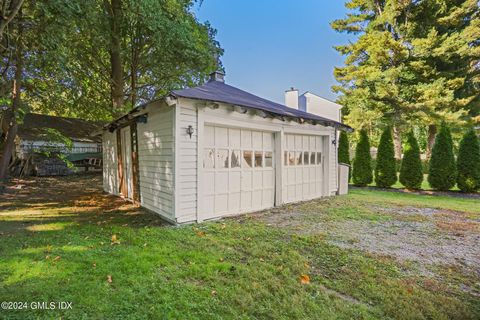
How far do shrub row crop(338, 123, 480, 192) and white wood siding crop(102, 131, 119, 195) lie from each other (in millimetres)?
9390

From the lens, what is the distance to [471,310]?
92.2 inches

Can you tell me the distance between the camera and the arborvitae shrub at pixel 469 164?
9156 mm

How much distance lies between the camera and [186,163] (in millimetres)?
4930

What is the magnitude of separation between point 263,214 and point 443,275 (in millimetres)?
3469

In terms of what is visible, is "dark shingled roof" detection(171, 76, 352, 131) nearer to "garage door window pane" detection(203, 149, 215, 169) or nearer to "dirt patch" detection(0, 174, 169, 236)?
"garage door window pane" detection(203, 149, 215, 169)

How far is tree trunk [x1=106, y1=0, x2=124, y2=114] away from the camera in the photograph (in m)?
9.58

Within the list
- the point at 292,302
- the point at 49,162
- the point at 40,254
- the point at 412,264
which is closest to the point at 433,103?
the point at 412,264

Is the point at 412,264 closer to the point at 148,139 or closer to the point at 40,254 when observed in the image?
the point at 40,254

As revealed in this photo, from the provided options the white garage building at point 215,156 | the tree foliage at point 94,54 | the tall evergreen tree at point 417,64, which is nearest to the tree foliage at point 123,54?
the tree foliage at point 94,54

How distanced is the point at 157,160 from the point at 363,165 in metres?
8.96

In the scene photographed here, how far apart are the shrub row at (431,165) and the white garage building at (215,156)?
12.0 ft

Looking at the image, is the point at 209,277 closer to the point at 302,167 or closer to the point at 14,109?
the point at 302,167

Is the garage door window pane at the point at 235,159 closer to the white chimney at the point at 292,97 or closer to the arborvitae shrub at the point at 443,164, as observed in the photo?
the arborvitae shrub at the point at 443,164

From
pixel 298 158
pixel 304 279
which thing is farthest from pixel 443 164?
pixel 304 279
